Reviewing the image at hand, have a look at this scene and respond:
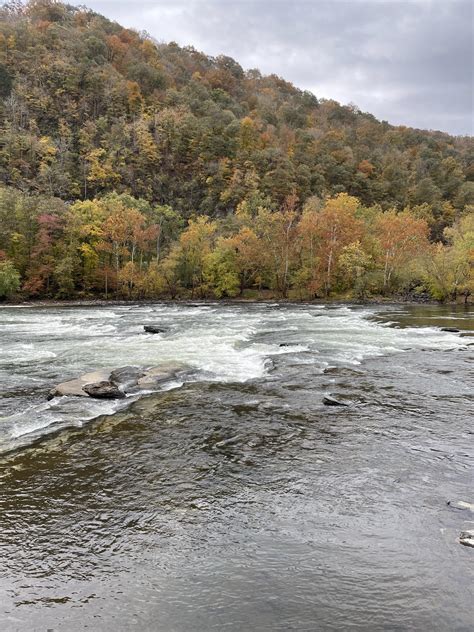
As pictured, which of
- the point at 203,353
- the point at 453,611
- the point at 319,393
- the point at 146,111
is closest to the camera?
the point at 453,611

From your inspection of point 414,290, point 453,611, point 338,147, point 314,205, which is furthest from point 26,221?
point 338,147

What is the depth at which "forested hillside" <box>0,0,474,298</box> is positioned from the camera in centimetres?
6450

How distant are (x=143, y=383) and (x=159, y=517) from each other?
366 inches

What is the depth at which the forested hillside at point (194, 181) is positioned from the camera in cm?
6450

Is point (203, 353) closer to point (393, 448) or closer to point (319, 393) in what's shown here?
point (319, 393)

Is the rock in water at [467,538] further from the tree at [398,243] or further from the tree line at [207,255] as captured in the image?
the tree at [398,243]

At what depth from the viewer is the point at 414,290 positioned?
6372 centimetres

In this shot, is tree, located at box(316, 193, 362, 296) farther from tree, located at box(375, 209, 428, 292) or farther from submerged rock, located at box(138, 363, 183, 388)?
submerged rock, located at box(138, 363, 183, 388)

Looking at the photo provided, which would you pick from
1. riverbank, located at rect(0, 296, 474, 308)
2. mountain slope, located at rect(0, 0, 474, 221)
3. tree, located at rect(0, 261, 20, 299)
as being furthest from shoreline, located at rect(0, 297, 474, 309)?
mountain slope, located at rect(0, 0, 474, 221)

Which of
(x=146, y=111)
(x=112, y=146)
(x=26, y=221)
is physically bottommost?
(x=26, y=221)

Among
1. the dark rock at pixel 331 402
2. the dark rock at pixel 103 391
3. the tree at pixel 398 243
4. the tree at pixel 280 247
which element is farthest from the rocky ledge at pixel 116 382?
the tree at pixel 398 243

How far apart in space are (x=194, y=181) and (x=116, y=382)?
10483 cm

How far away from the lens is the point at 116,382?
1752 centimetres

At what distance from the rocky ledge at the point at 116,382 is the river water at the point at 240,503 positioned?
528mm
